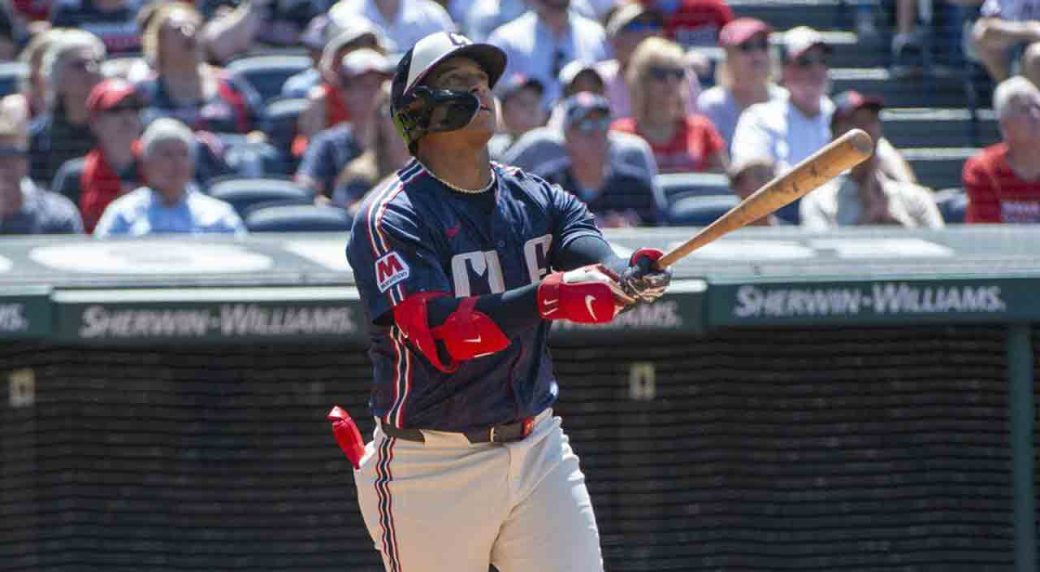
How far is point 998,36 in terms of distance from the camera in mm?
8211

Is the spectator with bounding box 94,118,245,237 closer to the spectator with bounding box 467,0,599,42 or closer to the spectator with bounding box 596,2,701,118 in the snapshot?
the spectator with bounding box 596,2,701,118

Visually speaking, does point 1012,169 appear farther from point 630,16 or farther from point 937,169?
point 630,16

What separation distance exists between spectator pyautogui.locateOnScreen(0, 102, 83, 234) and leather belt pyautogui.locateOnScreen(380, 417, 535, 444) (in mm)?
3317

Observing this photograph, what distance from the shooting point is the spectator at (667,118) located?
7.43 metres

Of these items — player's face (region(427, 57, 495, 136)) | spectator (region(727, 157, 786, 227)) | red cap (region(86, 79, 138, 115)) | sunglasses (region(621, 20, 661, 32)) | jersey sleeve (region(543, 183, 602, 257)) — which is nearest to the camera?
player's face (region(427, 57, 495, 136))

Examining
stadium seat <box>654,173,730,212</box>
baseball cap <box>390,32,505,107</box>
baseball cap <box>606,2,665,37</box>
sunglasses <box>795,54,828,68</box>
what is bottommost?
stadium seat <box>654,173,730,212</box>

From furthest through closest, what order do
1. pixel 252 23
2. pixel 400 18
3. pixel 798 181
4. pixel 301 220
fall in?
pixel 252 23, pixel 400 18, pixel 301 220, pixel 798 181

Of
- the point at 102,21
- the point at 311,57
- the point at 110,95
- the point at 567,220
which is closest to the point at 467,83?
the point at 567,220

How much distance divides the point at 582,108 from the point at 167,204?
157 cm

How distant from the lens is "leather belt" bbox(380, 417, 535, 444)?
11.9 feet

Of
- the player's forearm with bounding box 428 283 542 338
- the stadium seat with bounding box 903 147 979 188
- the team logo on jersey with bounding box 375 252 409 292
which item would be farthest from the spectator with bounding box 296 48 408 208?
the player's forearm with bounding box 428 283 542 338

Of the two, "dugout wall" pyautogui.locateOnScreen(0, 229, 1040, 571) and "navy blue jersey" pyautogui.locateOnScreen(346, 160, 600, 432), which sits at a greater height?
"navy blue jersey" pyautogui.locateOnScreen(346, 160, 600, 432)

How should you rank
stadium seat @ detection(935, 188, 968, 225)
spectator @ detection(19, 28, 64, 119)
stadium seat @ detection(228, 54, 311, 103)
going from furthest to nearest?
stadium seat @ detection(228, 54, 311, 103) → spectator @ detection(19, 28, 64, 119) → stadium seat @ detection(935, 188, 968, 225)

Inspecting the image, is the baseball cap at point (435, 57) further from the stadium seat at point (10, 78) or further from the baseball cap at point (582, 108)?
the stadium seat at point (10, 78)
